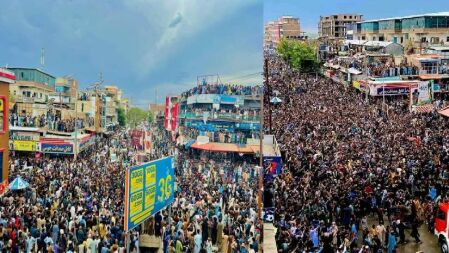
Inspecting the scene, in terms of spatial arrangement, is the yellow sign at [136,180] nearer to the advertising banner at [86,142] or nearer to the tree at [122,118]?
the tree at [122,118]

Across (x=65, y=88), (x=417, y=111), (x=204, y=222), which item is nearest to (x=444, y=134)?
(x=417, y=111)

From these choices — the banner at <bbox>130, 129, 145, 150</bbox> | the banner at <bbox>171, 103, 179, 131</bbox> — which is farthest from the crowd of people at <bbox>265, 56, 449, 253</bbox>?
the banner at <bbox>130, 129, 145, 150</bbox>

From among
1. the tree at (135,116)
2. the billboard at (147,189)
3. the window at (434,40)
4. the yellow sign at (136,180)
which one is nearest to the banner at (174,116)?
the tree at (135,116)

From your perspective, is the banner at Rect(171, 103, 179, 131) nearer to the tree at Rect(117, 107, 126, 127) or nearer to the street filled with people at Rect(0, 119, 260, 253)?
the street filled with people at Rect(0, 119, 260, 253)

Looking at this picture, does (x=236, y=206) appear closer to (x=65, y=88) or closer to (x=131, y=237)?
(x=131, y=237)

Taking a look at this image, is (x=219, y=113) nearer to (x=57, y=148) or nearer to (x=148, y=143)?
(x=148, y=143)

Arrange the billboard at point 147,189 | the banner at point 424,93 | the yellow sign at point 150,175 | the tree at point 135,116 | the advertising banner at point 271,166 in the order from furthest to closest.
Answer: the banner at point 424,93 → the advertising banner at point 271,166 → the tree at point 135,116 → the yellow sign at point 150,175 → the billboard at point 147,189
